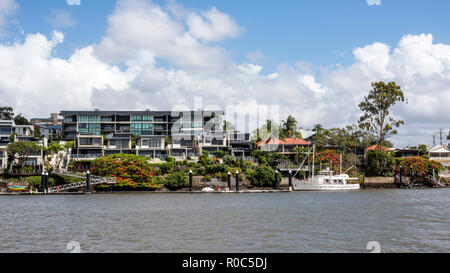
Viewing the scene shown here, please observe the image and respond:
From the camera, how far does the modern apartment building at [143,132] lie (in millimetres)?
89250

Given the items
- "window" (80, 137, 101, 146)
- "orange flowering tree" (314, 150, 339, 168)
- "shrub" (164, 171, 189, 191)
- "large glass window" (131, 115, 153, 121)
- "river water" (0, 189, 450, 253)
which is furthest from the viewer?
"large glass window" (131, 115, 153, 121)

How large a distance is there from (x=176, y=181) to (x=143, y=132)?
32134mm

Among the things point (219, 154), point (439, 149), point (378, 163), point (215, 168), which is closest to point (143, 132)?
point (219, 154)

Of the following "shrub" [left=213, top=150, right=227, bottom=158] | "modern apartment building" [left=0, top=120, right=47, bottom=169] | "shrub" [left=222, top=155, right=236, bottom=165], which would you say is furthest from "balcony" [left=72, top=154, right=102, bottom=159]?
"shrub" [left=222, top=155, right=236, bottom=165]

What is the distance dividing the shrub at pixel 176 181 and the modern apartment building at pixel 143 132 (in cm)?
1467

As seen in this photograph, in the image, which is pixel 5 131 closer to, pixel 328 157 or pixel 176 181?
pixel 176 181

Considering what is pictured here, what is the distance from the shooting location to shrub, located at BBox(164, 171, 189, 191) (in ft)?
240

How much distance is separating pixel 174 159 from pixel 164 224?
175ft

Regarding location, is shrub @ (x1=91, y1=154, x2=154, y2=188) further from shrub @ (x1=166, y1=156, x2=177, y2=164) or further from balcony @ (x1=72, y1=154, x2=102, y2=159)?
balcony @ (x1=72, y1=154, x2=102, y2=159)

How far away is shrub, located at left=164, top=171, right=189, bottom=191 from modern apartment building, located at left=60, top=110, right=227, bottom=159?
14.7 metres

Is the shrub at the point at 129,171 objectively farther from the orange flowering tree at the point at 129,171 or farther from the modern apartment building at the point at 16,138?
the modern apartment building at the point at 16,138

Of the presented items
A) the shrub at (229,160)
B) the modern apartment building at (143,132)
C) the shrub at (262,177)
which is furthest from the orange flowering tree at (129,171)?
the shrub at (262,177)

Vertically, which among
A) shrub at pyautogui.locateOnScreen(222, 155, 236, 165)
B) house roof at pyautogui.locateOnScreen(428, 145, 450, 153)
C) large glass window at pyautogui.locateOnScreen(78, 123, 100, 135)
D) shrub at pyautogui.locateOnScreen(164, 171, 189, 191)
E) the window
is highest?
large glass window at pyautogui.locateOnScreen(78, 123, 100, 135)
